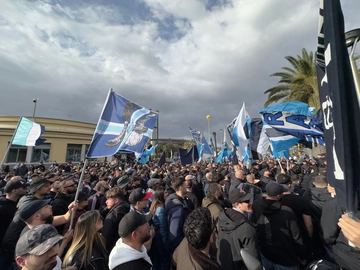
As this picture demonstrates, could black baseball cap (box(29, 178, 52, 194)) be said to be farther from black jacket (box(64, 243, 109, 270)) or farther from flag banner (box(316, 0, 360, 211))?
flag banner (box(316, 0, 360, 211))

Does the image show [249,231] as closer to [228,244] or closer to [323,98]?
[228,244]

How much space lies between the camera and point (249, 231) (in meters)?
2.65

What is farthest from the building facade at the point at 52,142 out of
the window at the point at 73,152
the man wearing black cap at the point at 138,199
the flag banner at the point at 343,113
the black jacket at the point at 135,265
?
the flag banner at the point at 343,113

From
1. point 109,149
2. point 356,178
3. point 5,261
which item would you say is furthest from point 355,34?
point 5,261

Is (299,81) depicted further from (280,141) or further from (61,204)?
(61,204)

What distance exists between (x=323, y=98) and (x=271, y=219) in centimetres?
224

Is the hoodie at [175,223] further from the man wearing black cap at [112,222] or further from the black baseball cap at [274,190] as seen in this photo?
Answer: the black baseball cap at [274,190]

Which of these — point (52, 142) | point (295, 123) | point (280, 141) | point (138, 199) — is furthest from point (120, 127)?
point (52, 142)

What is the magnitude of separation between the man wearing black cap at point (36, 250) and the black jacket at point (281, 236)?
9.80ft

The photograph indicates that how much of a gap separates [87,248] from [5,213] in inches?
101

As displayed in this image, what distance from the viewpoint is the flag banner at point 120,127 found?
14.3 feet

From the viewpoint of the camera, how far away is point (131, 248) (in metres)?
2.23

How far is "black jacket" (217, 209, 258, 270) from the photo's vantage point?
262 centimetres

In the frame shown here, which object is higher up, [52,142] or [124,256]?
[52,142]
